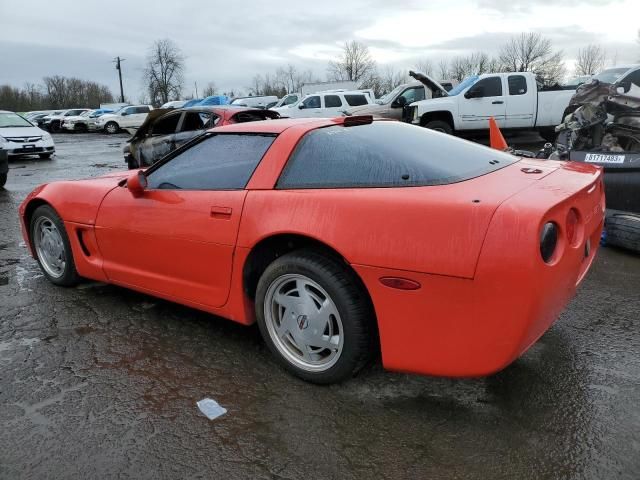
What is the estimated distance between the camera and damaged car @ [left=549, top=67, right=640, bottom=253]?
16.4ft

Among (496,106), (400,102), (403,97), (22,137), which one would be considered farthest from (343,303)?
(22,137)

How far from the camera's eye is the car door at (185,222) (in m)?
2.95

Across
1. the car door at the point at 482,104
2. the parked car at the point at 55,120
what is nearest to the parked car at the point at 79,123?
the parked car at the point at 55,120

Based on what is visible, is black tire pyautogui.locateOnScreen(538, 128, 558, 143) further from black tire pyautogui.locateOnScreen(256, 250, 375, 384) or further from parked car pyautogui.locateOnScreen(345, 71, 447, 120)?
black tire pyautogui.locateOnScreen(256, 250, 375, 384)

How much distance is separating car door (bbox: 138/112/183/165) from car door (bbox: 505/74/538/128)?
8466 millimetres

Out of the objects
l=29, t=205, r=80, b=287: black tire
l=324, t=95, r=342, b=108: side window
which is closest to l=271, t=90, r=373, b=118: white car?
l=324, t=95, r=342, b=108: side window

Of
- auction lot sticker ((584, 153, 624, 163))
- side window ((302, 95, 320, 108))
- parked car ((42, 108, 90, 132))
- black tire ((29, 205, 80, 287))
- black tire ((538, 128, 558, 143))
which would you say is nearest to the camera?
black tire ((29, 205, 80, 287))

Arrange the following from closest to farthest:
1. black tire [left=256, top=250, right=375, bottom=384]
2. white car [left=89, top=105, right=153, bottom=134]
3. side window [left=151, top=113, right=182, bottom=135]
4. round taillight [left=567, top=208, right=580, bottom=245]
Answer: round taillight [left=567, top=208, right=580, bottom=245] < black tire [left=256, top=250, right=375, bottom=384] < side window [left=151, top=113, right=182, bottom=135] < white car [left=89, top=105, right=153, bottom=134]

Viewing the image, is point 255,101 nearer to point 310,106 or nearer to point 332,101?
point 310,106

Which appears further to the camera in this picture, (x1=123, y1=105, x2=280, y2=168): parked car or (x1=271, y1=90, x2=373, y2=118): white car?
(x1=271, y1=90, x2=373, y2=118): white car

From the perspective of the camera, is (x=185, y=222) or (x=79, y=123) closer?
(x=185, y=222)

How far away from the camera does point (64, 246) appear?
13.1 ft

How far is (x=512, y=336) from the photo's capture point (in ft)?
6.95

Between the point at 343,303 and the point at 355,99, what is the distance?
683 inches
